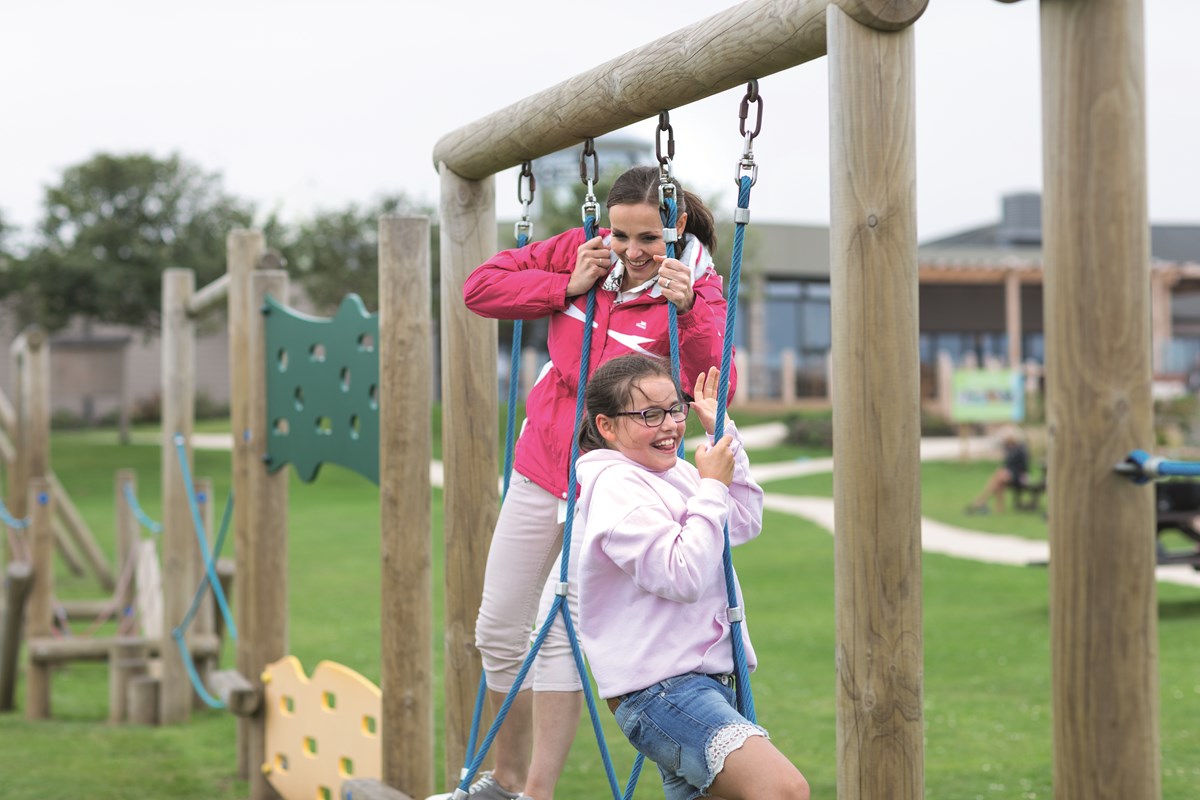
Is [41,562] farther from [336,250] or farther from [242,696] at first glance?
[336,250]

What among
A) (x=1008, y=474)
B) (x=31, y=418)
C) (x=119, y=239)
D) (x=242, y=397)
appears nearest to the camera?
(x=242, y=397)

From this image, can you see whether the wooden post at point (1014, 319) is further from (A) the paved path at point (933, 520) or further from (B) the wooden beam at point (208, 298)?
(B) the wooden beam at point (208, 298)

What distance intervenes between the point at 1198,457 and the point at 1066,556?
51.8 ft

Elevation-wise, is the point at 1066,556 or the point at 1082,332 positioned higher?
the point at 1082,332

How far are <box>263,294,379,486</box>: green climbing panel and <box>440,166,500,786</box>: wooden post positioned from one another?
0.99 meters

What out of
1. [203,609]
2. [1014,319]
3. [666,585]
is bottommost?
[203,609]

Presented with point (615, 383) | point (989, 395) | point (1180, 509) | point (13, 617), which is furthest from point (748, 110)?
point (989, 395)

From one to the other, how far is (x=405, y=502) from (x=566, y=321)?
1.61 metres

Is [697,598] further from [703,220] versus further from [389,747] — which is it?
[389,747]

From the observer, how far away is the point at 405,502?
4.84 metres

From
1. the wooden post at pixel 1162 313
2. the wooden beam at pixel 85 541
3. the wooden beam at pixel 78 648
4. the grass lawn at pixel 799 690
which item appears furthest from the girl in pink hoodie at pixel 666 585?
the wooden post at pixel 1162 313

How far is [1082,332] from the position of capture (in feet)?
8.36

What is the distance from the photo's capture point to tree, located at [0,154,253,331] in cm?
2783

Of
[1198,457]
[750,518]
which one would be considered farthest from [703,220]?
[1198,457]
